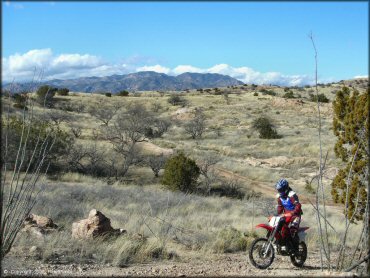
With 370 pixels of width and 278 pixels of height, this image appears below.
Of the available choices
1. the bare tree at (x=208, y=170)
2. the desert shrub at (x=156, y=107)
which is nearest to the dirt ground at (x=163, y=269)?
the bare tree at (x=208, y=170)

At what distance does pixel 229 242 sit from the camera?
10227 millimetres

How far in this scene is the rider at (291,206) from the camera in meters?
7.96

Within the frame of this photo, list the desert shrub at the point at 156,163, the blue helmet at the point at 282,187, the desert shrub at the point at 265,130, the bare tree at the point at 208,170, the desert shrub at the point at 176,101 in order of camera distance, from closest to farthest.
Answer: the blue helmet at the point at 282,187 → the bare tree at the point at 208,170 → the desert shrub at the point at 156,163 → the desert shrub at the point at 265,130 → the desert shrub at the point at 176,101

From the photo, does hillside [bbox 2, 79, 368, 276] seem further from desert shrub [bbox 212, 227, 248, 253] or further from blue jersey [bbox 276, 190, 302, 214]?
blue jersey [bbox 276, 190, 302, 214]

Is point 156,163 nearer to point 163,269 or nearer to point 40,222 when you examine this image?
point 40,222

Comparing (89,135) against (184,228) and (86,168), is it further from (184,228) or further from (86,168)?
(184,228)

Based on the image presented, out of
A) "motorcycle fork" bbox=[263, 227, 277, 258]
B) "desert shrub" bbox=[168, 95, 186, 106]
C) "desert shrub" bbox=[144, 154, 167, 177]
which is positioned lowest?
"desert shrub" bbox=[144, 154, 167, 177]

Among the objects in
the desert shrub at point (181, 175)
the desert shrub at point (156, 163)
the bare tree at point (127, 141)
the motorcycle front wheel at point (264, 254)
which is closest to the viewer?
the motorcycle front wheel at point (264, 254)

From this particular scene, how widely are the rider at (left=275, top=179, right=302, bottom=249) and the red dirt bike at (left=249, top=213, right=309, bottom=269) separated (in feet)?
0.26

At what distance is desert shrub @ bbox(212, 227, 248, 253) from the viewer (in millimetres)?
9906

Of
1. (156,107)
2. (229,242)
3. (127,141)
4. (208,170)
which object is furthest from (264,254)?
(156,107)

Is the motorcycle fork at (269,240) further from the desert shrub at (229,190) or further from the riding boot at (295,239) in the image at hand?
the desert shrub at (229,190)

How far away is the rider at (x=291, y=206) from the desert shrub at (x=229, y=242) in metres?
2.23

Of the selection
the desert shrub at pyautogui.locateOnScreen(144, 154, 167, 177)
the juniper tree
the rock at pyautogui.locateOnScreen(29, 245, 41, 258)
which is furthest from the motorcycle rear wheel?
the desert shrub at pyautogui.locateOnScreen(144, 154, 167, 177)
